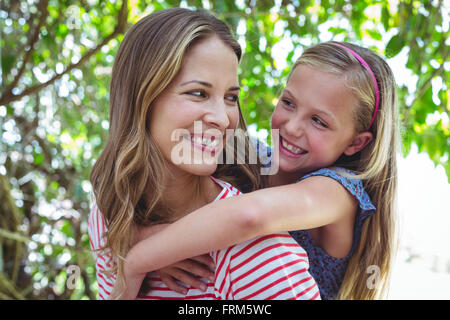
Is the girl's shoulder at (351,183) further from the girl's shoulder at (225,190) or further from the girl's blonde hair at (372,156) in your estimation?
the girl's shoulder at (225,190)

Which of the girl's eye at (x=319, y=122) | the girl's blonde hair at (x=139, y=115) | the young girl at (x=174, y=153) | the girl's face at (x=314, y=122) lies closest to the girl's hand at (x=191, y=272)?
the young girl at (x=174, y=153)

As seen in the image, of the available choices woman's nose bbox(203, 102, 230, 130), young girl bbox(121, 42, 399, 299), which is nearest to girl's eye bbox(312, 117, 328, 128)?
young girl bbox(121, 42, 399, 299)

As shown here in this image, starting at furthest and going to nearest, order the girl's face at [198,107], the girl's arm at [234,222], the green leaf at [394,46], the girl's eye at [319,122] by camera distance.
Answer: the green leaf at [394,46], the girl's eye at [319,122], the girl's face at [198,107], the girl's arm at [234,222]

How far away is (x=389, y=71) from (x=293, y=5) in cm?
100

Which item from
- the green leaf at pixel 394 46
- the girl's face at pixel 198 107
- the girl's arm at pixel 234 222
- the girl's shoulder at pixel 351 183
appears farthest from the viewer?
the green leaf at pixel 394 46

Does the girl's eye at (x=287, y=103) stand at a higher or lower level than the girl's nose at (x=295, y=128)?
higher

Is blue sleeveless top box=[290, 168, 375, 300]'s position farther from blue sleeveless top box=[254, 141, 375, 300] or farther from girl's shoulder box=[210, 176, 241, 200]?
girl's shoulder box=[210, 176, 241, 200]

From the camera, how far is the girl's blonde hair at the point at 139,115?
1.08 meters

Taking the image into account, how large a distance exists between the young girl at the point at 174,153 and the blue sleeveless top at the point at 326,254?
285 mm

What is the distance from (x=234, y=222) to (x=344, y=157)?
649mm

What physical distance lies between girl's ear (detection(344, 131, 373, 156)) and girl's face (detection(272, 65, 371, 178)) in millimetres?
12

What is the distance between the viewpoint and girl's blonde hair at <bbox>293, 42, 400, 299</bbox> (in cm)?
133

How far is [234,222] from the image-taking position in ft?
3.09
